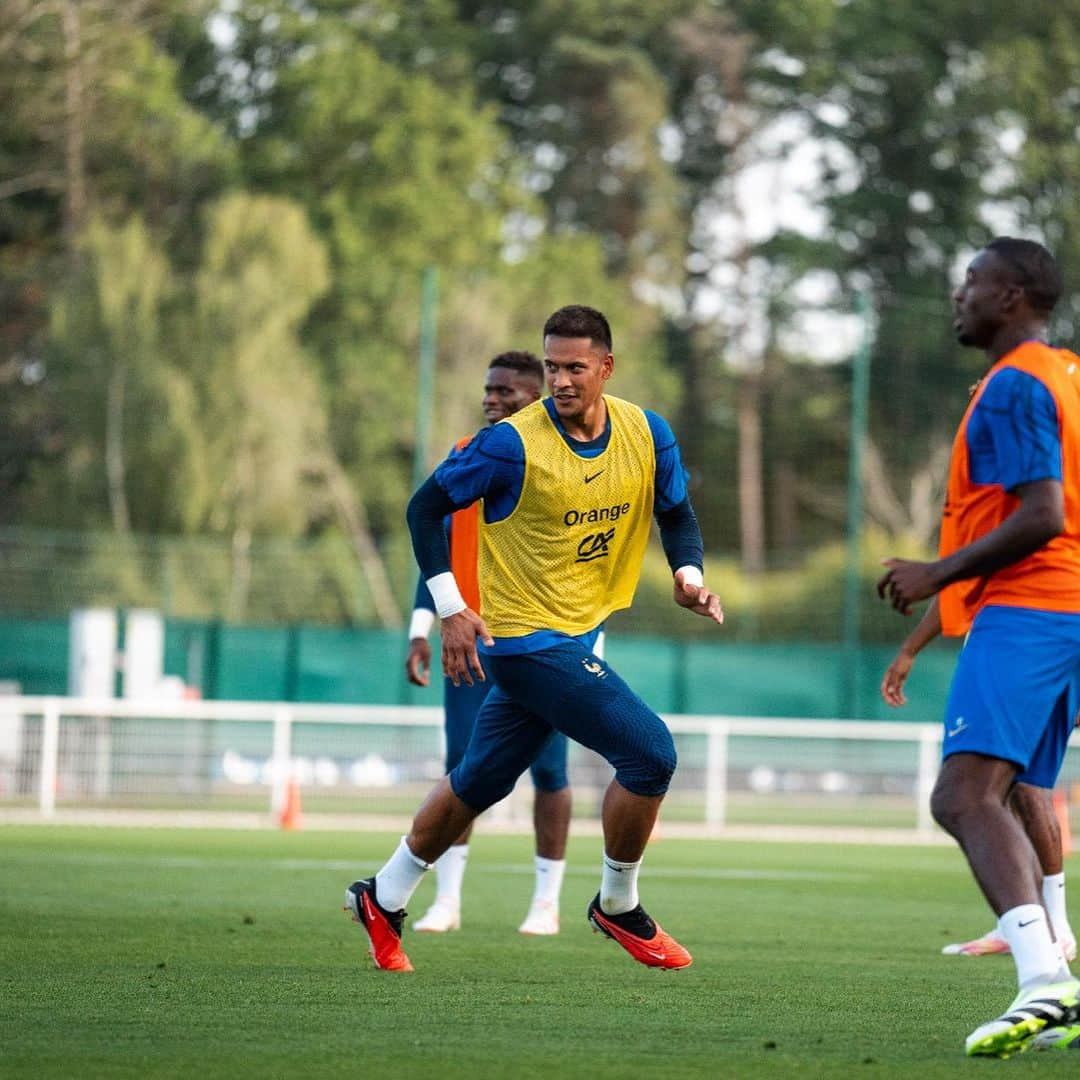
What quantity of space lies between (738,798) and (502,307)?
72.0ft

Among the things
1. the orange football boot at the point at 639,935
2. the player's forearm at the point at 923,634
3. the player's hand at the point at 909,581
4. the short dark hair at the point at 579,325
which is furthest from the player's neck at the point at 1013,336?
the orange football boot at the point at 639,935

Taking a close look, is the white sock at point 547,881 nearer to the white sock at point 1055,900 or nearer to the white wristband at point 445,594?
the white sock at point 1055,900

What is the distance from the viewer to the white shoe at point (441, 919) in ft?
33.0

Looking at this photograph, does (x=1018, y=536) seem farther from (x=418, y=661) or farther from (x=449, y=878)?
(x=449, y=878)

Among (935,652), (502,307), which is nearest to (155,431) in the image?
(502,307)

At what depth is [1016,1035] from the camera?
602cm

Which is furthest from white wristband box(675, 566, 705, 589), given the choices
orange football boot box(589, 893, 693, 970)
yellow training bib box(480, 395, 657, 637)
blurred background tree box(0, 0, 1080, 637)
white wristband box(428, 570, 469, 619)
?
blurred background tree box(0, 0, 1080, 637)

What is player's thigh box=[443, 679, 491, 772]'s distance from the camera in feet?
33.3

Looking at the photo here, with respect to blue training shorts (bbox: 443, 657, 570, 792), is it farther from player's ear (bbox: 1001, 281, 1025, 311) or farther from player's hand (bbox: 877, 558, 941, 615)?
player's ear (bbox: 1001, 281, 1025, 311)

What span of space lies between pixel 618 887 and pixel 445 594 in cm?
126

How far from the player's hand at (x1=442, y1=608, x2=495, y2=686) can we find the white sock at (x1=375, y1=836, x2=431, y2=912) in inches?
36.0

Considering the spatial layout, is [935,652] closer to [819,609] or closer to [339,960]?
[819,609]

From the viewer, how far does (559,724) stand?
25.3 ft

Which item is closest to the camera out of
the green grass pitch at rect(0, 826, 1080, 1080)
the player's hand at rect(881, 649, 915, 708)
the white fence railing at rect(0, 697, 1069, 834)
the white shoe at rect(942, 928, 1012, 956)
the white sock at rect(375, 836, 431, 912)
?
the green grass pitch at rect(0, 826, 1080, 1080)
